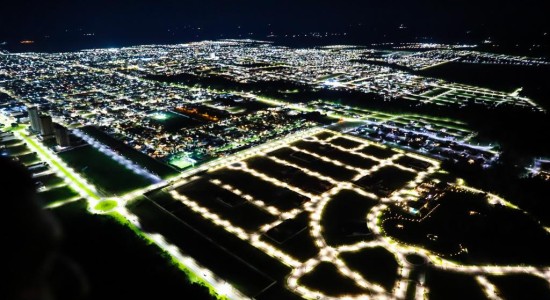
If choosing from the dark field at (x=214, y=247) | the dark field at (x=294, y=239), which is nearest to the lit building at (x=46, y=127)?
the dark field at (x=214, y=247)

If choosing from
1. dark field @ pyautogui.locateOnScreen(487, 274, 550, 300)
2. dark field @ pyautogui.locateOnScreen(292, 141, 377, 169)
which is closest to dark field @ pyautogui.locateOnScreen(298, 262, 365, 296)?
dark field @ pyautogui.locateOnScreen(487, 274, 550, 300)

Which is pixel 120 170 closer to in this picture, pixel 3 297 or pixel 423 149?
pixel 423 149

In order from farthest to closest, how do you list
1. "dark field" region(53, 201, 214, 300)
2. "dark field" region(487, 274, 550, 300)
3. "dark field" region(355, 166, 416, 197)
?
"dark field" region(355, 166, 416, 197) < "dark field" region(487, 274, 550, 300) < "dark field" region(53, 201, 214, 300)

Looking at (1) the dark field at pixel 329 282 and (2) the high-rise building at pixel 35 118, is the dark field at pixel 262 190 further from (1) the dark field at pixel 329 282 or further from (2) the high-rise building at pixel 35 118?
(2) the high-rise building at pixel 35 118

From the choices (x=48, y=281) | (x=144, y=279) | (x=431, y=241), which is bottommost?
(x=431, y=241)

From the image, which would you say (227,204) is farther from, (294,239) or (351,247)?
(351,247)

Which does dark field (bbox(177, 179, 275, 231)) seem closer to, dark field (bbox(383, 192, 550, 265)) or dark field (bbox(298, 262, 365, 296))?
dark field (bbox(298, 262, 365, 296))

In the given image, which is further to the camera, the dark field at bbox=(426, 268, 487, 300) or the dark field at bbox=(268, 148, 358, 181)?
the dark field at bbox=(268, 148, 358, 181)

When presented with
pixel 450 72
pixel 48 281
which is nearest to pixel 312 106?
pixel 450 72
